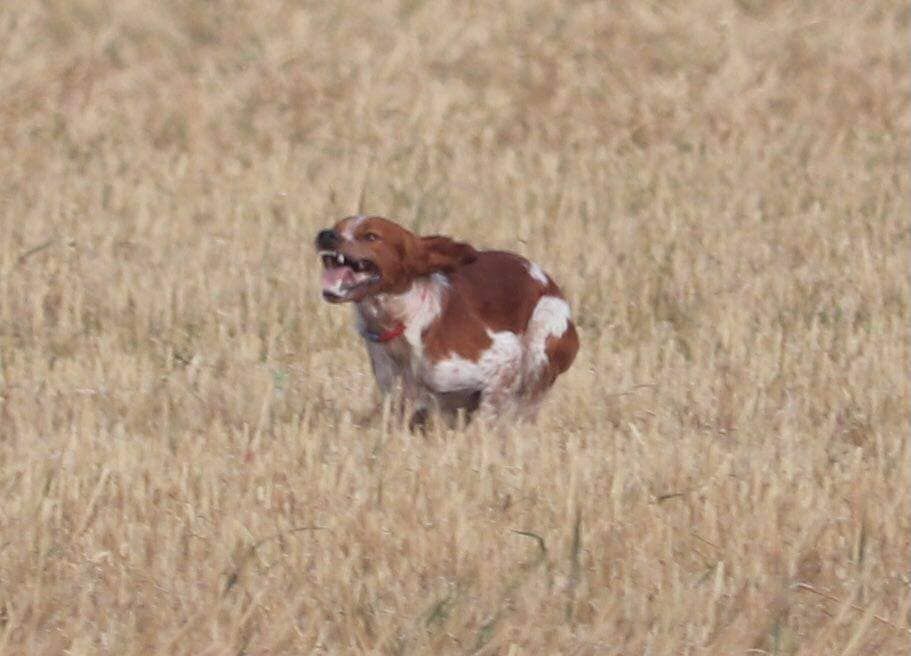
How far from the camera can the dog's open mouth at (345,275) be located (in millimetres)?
6562

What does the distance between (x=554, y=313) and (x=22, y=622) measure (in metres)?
2.81

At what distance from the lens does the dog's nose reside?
6.51m

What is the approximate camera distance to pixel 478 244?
10.8 meters

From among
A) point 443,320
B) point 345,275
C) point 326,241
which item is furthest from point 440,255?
point 326,241

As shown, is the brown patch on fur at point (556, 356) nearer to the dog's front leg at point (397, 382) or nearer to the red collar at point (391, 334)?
the dog's front leg at point (397, 382)

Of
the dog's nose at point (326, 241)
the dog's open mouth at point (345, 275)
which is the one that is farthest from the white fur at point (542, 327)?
the dog's nose at point (326, 241)

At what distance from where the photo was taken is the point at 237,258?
10.2 m

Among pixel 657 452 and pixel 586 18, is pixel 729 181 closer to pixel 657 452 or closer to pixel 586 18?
pixel 586 18

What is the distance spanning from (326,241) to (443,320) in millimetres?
587

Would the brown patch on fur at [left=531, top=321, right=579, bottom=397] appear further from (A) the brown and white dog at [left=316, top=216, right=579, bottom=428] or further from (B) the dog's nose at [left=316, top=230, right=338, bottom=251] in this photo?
(B) the dog's nose at [left=316, top=230, right=338, bottom=251]

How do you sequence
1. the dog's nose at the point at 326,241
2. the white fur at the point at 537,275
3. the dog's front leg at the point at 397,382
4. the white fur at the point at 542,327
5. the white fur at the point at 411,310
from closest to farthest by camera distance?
the dog's nose at the point at 326,241, the white fur at the point at 411,310, the dog's front leg at the point at 397,382, the white fur at the point at 542,327, the white fur at the point at 537,275

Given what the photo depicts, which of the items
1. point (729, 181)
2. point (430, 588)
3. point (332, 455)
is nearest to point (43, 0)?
point (729, 181)

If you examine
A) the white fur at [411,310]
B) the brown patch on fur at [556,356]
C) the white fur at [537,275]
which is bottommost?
the brown patch on fur at [556,356]

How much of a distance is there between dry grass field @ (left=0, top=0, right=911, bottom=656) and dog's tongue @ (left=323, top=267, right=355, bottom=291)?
20.3 inches
